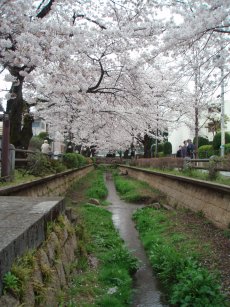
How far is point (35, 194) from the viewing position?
9.35 metres

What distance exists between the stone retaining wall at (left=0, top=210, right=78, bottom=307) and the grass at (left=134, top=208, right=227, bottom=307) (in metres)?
1.53

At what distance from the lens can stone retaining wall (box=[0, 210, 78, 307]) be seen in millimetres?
2922

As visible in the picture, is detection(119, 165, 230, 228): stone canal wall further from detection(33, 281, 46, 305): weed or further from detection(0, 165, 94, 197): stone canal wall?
detection(33, 281, 46, 305): weed

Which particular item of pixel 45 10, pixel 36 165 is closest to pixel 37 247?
pixel 36 165

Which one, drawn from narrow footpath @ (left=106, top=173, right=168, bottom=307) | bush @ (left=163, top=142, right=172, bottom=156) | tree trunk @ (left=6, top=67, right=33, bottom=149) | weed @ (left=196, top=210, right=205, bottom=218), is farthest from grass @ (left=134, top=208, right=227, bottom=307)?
bush @ (left=163, top=142, right=172, bottom=156)

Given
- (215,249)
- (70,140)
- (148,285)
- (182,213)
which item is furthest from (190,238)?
(70,140)

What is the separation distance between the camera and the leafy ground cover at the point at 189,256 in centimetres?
476

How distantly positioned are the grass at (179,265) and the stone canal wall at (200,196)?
3.08 feet

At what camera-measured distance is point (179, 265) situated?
19.0 ft

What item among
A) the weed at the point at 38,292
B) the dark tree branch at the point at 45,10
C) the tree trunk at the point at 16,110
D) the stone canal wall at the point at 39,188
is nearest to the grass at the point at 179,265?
the weed at the point at 38,292

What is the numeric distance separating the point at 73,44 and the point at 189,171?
570 cm

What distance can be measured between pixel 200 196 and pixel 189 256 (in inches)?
140

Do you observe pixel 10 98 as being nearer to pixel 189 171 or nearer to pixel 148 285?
pixel 189 171

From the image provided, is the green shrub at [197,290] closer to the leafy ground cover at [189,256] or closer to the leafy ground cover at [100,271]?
the leafy ground cover at [189,256]
